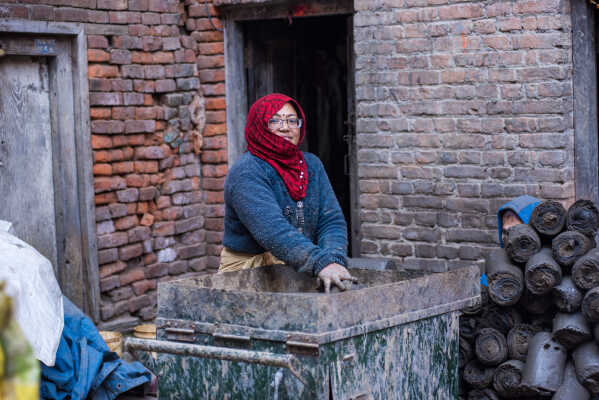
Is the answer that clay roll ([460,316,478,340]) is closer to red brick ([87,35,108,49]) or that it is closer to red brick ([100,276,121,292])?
red brick ([100,276,121,292])

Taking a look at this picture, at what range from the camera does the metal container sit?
10.0 ft

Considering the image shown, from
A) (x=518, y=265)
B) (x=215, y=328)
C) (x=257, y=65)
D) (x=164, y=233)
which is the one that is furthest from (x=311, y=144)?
(x=215, y=328)

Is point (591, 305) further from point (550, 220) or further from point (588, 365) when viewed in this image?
point (550, 220)

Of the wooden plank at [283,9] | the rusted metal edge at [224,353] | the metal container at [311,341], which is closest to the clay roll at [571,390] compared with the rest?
the metal container at [311,341]

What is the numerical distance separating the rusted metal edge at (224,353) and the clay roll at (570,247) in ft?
6.30

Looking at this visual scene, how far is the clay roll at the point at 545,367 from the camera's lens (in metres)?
4.27

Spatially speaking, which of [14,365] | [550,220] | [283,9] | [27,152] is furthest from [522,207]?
[14,365]

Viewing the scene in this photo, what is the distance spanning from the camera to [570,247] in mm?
4406

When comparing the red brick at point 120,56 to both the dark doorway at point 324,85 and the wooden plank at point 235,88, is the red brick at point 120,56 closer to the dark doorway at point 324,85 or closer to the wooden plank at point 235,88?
the wooden plank at point 235,88

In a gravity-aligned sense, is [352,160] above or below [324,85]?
below

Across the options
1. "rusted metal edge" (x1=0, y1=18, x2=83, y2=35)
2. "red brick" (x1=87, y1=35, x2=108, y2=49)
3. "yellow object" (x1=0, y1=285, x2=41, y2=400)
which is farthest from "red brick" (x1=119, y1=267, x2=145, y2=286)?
"yellow object" (x1=0, y1=285, x2=41, y2=400)

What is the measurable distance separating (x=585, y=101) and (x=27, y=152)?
11.9 ft

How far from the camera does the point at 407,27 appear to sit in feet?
18.7

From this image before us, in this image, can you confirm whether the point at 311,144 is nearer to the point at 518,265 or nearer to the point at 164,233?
the point at 164,233
